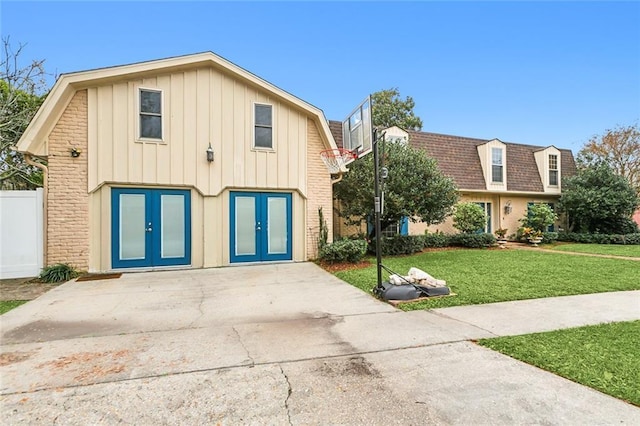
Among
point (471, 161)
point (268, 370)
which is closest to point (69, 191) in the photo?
point (268, 370)

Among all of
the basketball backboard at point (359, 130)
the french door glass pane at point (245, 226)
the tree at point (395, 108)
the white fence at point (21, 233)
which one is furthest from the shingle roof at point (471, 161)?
the white fence at point (21, 233)

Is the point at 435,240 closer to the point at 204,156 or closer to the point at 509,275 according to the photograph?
the point at 509,275

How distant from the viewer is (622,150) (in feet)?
67.9

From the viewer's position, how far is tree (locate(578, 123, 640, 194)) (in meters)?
20.2

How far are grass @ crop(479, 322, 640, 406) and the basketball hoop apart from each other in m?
7.32

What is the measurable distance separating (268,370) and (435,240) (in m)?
12.2

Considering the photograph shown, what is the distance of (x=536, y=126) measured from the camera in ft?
73.7

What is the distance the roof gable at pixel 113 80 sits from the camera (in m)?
7.55

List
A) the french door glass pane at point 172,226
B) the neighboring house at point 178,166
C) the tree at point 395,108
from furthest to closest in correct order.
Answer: the tree at point 395,108 < the french door glass pane at point 172,226 < the neighboring house at point 178,166

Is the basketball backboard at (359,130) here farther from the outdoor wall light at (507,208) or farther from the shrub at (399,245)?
the outdoor wall light at (507,208)

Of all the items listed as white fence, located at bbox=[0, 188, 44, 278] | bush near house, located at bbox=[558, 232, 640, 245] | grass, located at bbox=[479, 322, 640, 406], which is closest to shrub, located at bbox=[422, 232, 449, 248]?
bush near house, located at bbox=[558, 232, 640, 245]

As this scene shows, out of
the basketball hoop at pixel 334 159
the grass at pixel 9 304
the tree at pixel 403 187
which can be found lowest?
the grass at pixel 9 304

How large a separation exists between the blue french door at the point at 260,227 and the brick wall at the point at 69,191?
377 centimetres

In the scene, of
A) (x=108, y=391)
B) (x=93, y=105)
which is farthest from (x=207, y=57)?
(x=108, y=391)
